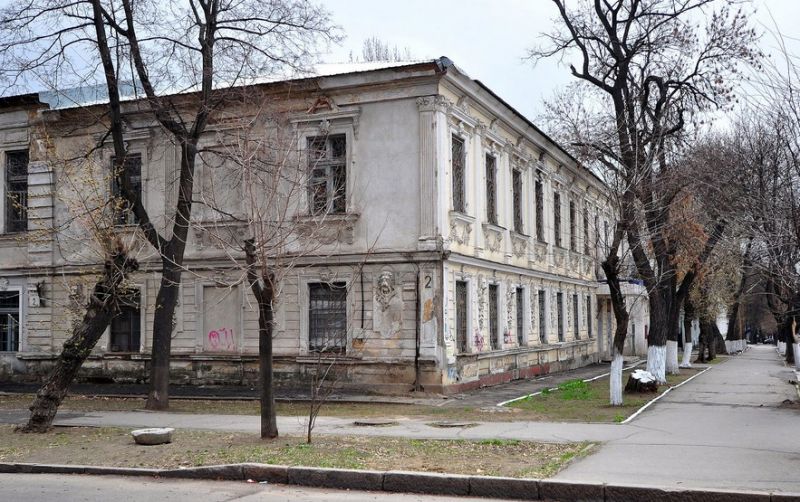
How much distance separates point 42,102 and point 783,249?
65.1ft

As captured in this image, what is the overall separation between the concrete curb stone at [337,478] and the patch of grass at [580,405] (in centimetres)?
646

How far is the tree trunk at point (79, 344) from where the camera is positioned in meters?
14.2

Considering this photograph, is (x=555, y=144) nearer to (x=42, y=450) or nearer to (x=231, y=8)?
(x=231, y=8)

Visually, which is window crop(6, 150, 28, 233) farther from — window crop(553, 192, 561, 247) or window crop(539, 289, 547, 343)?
window crop(553, 192, 561, 247)

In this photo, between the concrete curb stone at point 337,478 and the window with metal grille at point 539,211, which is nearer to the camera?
the concrete curb stone at point 337,478

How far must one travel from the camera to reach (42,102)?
2458 cm

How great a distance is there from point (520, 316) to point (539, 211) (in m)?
4.38

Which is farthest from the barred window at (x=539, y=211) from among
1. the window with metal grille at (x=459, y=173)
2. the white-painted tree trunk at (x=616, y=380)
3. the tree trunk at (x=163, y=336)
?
the tree trunk at (x=163, y=336)

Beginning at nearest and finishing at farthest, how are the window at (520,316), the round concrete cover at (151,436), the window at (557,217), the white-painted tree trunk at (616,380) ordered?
the round concrete cover at (151,436) < the white-painted tree trunk at (616,380) < the window at (520,316) < the window at (557,217)

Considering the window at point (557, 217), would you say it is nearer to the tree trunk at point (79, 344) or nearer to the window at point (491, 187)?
the window at point (491, 187)

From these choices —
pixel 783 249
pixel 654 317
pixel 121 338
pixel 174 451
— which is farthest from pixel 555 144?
pixel 174 451

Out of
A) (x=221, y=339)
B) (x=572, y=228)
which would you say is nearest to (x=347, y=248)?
(x=221, y=339)

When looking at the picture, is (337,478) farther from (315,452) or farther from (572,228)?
(572,228)

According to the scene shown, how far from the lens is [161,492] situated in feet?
30.6
